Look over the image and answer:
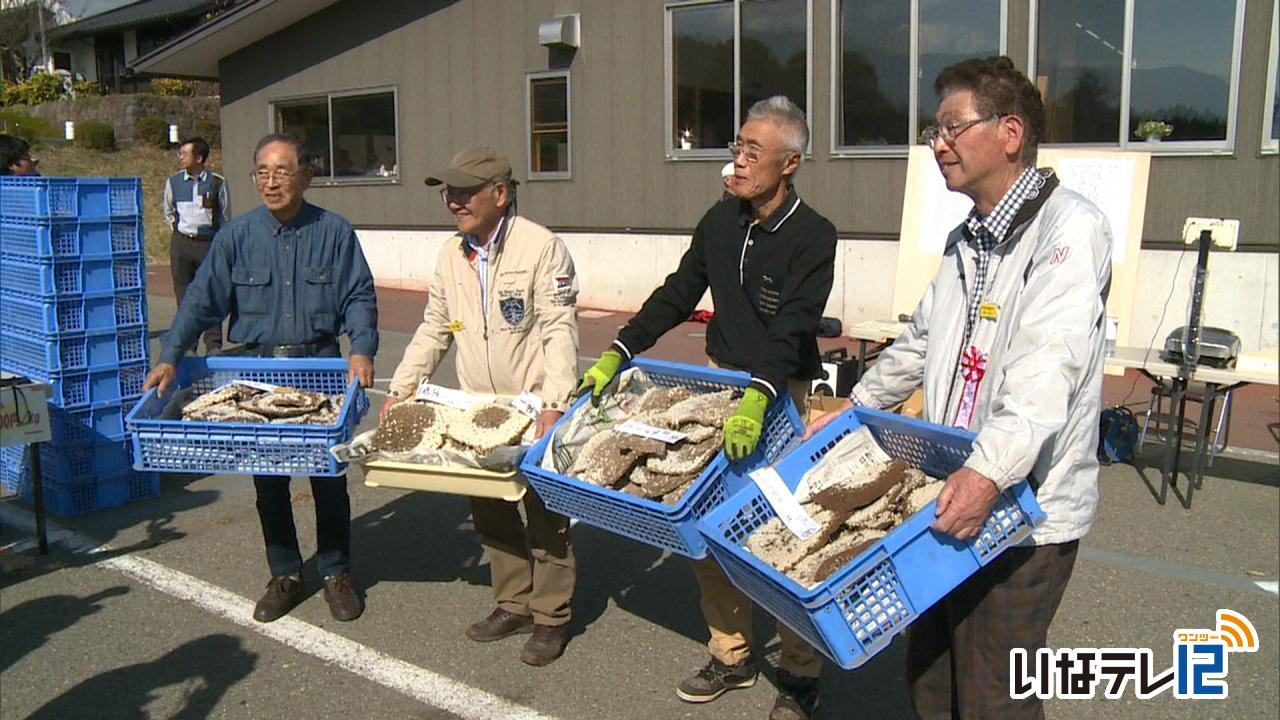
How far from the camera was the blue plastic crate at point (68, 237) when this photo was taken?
19.1 feet

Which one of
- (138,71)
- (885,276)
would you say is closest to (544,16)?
(885,276)

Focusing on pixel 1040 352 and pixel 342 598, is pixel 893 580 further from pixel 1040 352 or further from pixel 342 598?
pixel 342 598

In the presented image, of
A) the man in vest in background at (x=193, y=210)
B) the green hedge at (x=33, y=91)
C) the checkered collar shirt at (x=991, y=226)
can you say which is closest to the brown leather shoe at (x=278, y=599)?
the checkered collar shirt at (x=991, y=226)

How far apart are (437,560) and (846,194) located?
28.0ft

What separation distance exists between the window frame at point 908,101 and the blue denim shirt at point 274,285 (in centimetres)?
886

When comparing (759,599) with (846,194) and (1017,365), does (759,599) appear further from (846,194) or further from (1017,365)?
(846,194)

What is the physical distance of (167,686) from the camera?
415 centimetres

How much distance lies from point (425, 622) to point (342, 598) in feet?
1.30

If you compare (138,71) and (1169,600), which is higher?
(138,71)

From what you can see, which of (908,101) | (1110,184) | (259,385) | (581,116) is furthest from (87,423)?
(581,116)

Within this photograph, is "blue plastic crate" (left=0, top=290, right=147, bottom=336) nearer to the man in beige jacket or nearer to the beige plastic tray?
the man in beige jacket

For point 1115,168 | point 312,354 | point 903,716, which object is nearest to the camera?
point 903,716

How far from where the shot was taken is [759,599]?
2.81 m

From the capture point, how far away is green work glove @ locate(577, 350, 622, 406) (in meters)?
3.75
